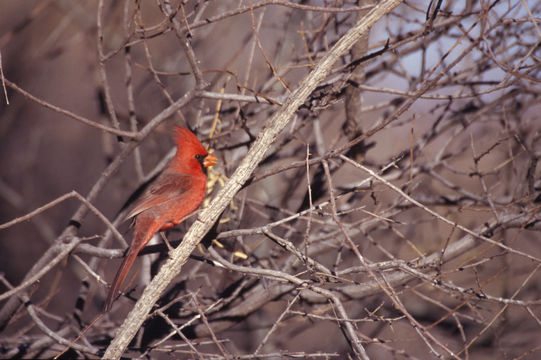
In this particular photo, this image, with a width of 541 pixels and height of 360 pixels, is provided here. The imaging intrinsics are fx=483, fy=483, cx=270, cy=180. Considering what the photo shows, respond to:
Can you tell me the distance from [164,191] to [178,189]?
9 centimetres

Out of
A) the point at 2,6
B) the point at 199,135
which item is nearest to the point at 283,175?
the point at 199,135

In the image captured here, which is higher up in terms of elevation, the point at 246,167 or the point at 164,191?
the point at 246,167

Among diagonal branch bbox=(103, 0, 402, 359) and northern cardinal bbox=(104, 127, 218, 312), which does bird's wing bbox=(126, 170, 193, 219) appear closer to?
northern cardinal bbox=(104, 127, 218, 312)

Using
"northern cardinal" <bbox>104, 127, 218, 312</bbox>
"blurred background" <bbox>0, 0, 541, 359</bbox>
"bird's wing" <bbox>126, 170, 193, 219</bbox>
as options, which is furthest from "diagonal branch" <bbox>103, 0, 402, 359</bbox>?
"bird's wing" <bbox>126, 170, 193, 219</bbox>

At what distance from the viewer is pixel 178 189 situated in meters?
3.12

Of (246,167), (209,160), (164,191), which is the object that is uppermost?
(209,160)

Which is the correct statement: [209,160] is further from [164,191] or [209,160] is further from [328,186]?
[328,186]

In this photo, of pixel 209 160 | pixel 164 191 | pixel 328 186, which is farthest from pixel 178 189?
pixel 328 186

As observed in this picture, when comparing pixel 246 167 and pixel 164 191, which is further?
pixel 164 191

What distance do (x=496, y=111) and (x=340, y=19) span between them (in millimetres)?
1217

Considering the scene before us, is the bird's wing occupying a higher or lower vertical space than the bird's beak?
lower

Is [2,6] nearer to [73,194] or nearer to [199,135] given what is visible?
[199,135]

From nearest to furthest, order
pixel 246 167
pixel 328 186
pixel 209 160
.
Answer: pixel 246 167 → pixel 328 186 → pixel 209 160

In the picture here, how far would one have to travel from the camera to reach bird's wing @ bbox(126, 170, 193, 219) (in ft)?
9.91
